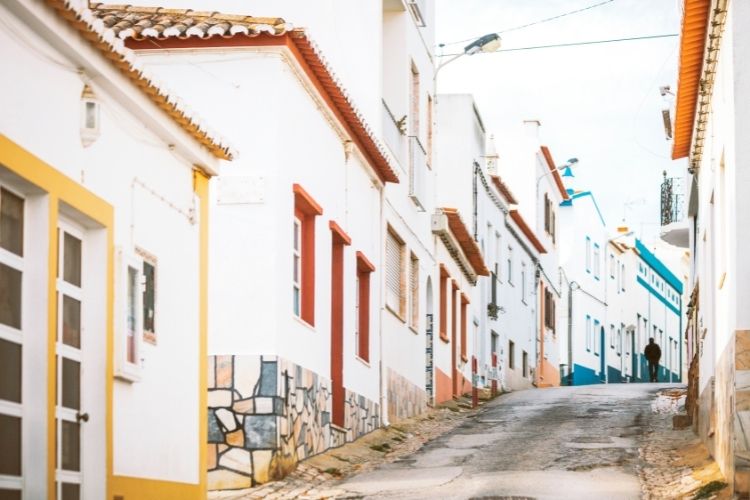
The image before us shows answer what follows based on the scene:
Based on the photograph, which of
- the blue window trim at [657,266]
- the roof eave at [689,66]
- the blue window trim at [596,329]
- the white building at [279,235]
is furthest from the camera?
the blue window trim at [657,266]

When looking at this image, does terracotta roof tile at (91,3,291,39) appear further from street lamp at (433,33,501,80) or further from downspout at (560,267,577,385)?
downspout at (560,267,577,385)

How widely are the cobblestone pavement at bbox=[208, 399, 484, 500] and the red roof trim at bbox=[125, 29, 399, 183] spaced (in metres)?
4.48

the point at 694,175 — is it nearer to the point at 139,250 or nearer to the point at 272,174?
the point at 272,174

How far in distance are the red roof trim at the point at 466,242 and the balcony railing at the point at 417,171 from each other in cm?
231

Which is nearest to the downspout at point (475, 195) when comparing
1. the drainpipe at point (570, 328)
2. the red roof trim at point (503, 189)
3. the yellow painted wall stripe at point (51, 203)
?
the red roof trim at point (503, 189)

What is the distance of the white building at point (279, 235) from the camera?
16.5 meters

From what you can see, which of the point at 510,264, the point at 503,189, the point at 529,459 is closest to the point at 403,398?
the point at 529,459

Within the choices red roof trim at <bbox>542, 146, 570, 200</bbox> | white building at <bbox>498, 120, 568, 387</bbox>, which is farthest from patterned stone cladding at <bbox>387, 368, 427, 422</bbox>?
red roof trim at <bbox>542, 146, 570, 200</bbox>

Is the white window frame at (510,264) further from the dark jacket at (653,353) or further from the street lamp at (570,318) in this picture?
the street lamp at (570,318)

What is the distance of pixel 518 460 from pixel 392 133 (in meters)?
8.37

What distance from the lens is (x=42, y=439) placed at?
9867 mm

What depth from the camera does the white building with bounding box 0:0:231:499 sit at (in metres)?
9.72

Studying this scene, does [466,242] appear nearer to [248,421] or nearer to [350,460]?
[350,460]

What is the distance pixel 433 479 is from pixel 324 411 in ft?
7.88
